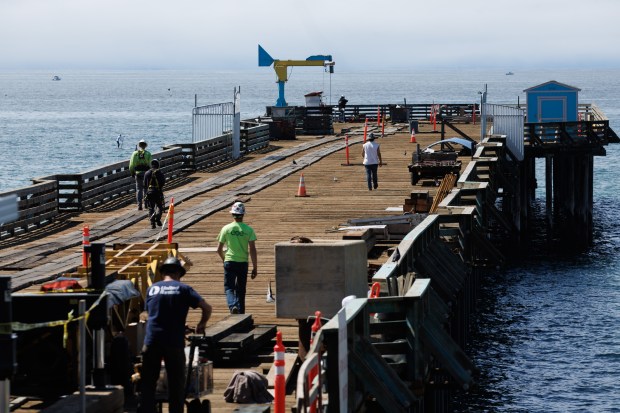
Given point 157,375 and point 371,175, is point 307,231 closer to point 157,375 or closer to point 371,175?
point 371,175

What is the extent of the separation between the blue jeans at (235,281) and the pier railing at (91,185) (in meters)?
6.84

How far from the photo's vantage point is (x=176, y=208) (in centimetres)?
3309

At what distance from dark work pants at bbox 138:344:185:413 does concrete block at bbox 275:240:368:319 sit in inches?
126

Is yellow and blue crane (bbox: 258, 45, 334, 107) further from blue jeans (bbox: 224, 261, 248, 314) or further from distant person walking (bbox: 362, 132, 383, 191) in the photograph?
blue jeans (bbox: 224, 261, 248, 314)

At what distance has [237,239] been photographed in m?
17.7

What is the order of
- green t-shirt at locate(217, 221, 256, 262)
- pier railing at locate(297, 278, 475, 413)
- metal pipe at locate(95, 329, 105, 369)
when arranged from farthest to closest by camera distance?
→ green t-shirt at locate(217, 221, 256, 262) < metal pipe at locate(95, 329, 105, 369) < pier railing at locate(297, 278, 475, 413)

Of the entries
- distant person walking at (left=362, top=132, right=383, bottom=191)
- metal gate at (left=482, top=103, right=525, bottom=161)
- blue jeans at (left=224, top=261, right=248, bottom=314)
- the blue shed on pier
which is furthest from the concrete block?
the blue shed on pier

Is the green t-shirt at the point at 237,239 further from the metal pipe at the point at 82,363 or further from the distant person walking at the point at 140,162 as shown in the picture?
the distant person walking at the point at 140,162

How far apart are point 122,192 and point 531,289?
12653 millimetres

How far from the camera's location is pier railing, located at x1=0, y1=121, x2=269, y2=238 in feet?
96.3

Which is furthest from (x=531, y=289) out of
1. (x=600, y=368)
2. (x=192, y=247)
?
(x=192, y=247)

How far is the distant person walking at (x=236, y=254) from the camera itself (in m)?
17.7

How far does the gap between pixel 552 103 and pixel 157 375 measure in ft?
140

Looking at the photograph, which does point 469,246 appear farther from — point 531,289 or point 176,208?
point 531,289
